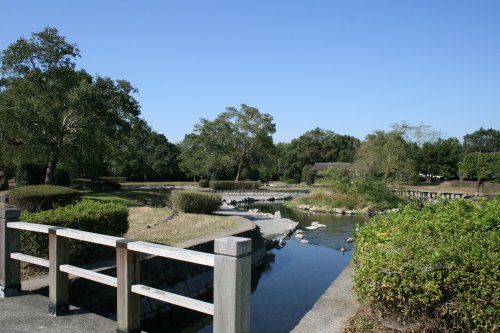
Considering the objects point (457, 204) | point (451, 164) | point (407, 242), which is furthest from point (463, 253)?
point (451, 164)

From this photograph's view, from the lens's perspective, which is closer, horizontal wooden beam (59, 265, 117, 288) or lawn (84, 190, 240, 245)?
horizontal wooden beam (59, 265, 117, 288)

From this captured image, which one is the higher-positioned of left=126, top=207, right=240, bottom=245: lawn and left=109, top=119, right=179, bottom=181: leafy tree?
left=109, top=119, right=179, bottom=181: leafy tree

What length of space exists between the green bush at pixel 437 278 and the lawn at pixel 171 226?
19.6ft

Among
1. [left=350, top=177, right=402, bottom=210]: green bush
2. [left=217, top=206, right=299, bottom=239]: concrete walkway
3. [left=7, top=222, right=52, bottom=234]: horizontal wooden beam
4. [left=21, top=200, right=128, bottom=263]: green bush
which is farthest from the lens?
[left=350, top=177, right=402, bottom=210]: green bush

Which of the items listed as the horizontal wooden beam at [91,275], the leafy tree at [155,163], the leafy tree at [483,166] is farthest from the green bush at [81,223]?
the leafy tree at [155,163]

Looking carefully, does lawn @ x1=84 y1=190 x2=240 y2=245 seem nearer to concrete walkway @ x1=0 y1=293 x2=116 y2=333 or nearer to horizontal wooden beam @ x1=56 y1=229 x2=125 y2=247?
concrete walkway @ x1=0 y1=293 x2=116 y2=333

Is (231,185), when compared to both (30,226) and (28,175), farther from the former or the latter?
(30,226)

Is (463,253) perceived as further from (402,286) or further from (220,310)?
(220,310)

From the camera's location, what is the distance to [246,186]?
43.9m

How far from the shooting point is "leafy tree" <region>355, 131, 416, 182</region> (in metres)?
45.0

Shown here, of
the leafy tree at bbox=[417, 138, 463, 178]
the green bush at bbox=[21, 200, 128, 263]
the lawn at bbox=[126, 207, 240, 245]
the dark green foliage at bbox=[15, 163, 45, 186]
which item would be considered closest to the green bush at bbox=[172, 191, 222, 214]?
the lawn at bbox=[126, 207, 240, 245]

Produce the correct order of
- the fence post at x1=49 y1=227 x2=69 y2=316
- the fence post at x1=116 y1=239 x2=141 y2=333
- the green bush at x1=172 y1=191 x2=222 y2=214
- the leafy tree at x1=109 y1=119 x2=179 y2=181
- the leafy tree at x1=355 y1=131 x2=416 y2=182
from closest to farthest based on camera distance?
1. the fence post at x1=116 y1=239 x2=141 y2=333
2. the fence post at x1=49 y1=227 x2=69 y2=316
3. the green bush at x1=172 y1=191 x2=222 y2=214
4. the leafy tree at x1=355 y1=131 x2=416 y2=182
5. the leafy tree at x1=109 y1=119 x2=179 y2=181

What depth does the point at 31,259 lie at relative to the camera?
5.10m

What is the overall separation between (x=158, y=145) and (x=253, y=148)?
14.8 meters
